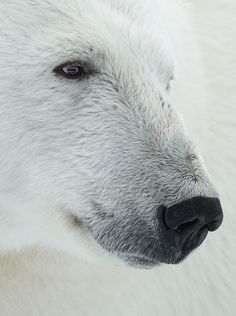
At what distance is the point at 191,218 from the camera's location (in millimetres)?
1333

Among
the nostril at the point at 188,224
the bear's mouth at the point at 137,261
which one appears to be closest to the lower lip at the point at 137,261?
the bear's mouth at the point at 137,261

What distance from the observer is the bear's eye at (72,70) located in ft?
4.62

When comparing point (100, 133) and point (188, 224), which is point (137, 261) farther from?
point (100, 133)

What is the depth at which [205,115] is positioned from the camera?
195 centimetres

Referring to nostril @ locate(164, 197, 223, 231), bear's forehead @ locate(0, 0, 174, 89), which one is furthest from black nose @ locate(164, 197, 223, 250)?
bear's forehead @ locate(0, 0, 174, 89)

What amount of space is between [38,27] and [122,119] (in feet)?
0.81

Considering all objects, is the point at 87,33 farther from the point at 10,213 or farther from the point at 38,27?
the point at 10,213

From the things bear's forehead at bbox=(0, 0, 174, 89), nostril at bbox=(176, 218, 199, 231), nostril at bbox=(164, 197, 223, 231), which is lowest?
nostril at bbox=(176, 218, 199, 231)

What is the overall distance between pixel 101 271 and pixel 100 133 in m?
0.56

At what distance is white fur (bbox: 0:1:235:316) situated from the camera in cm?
153

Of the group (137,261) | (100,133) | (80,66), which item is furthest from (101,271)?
(80,66)

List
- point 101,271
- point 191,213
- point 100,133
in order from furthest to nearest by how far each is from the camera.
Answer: point 101,271 → point 100,133 → point 191,213

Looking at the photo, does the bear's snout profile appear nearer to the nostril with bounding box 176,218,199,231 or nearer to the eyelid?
the nostril with bounding box 176,218,199,231

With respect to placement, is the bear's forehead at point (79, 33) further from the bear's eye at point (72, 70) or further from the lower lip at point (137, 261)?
the lower lip at point (137, 261)
